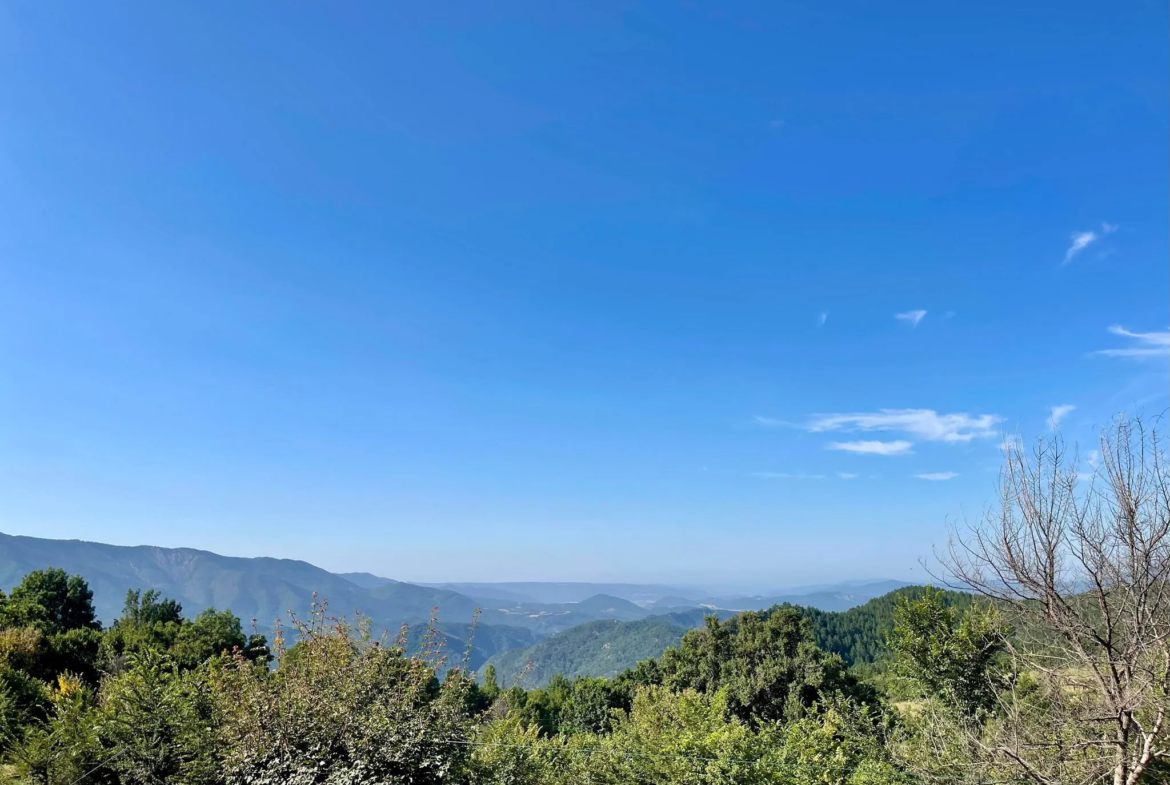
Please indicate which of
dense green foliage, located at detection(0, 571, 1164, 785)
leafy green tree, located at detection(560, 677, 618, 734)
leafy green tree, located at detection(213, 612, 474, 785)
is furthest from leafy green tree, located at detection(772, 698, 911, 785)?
leafy green tree, located at detection(560, 677, 618, 734)

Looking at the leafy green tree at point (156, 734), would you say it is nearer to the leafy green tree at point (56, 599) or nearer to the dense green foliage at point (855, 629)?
the leafy green tree at point (56, 599)

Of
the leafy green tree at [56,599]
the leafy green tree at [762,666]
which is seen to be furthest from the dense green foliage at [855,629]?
the leafy green tree at [56,599]

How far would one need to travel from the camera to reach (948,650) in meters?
17.1

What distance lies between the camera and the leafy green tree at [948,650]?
1662cm

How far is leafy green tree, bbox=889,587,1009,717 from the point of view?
16625 mm

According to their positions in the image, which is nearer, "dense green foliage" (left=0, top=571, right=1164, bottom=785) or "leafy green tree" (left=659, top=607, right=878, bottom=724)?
"dense green foliage" (left=0, top=571, right=1164, bottom=785)

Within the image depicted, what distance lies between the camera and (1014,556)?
6969mm

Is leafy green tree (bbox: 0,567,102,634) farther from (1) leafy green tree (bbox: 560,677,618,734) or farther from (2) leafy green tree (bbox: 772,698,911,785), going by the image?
(2) leafy green tree (bbox: 772,698,911,785)

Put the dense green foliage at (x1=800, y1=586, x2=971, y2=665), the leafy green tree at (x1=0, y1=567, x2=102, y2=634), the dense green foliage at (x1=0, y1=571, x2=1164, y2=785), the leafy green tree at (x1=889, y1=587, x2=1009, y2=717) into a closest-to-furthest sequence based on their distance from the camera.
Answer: the dense green foliage at (x1=0, y1=571, x2=1164, y2=785) < the leafy green tree at (x1=889, y1=587, x2=1009, y2=717) < the leafy green tree at (x1=0, y1=567, x2=102, y2=634) < the dense green foliage at (x1=800, y1=586, x2=971, y2=665)

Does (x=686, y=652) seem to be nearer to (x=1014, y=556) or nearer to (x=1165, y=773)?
(x=1165, y=773)

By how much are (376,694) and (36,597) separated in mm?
47736

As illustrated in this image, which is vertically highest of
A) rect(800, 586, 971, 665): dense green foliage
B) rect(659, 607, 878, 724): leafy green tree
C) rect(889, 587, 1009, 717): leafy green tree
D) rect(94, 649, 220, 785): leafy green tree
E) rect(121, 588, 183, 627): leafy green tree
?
rect(94, 649, 220, 785): leafy green tree

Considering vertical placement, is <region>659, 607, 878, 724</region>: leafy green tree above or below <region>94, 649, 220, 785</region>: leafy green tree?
below

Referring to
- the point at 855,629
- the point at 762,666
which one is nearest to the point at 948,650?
the point at 762,666
